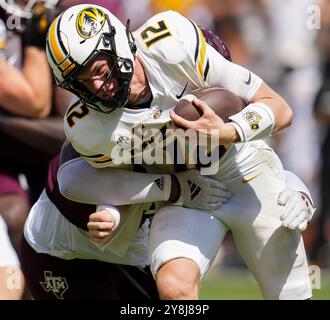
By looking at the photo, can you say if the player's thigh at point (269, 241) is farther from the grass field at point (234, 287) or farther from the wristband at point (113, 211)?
the grass field at point (234, 287)

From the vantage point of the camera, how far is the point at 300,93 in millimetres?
8992

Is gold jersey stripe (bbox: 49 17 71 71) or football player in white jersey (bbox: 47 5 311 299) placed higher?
gold jersey stripe (bbox: 49 17 71 71)

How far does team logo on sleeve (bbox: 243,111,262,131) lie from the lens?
13.7 feet

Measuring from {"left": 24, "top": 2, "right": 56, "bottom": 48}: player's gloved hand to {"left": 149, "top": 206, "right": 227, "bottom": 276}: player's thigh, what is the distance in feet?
5.87

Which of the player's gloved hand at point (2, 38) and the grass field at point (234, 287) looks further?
the grass field at point (234, 287)

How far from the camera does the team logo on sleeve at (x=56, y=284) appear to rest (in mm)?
4969

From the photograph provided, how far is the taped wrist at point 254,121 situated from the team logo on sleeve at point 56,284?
127 centimetres

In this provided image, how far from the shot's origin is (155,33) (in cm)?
434

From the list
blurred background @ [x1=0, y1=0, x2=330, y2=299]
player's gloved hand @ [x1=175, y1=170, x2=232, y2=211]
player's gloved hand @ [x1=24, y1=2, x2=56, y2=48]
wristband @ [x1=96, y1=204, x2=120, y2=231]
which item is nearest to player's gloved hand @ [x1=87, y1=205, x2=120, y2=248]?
wristband @ [x1=96, y1=204, x2=120, y2=231]

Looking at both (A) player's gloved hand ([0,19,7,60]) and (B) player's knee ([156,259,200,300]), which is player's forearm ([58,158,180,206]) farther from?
(A) player's gloved hand ([0,19,7,60])

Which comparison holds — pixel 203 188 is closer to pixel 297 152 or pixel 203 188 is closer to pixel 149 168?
pixel 149 168

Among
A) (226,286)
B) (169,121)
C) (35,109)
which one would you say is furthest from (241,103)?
(226,286)

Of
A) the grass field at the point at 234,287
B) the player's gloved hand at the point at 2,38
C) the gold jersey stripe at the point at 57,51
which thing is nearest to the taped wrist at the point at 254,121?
the gold jersey stripe at the point at 57,51

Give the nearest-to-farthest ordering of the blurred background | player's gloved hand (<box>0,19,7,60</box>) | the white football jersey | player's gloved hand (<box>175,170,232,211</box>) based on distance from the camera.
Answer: the white football jersey, player's gloved hand (<box>175,170,232,211</box>), player's gloved hand (<box>0,19,7,60</box>), the blurred background
